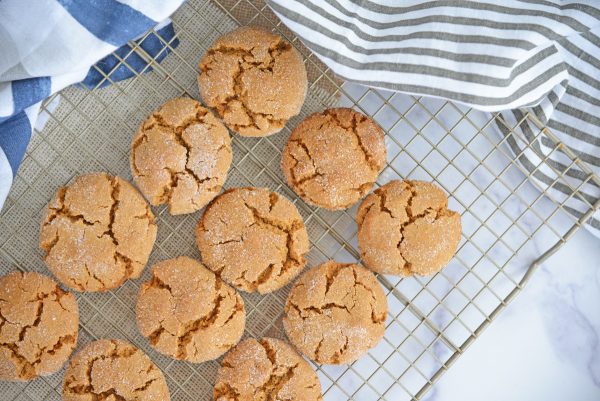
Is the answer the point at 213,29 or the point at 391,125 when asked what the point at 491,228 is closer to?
the point at 391,125

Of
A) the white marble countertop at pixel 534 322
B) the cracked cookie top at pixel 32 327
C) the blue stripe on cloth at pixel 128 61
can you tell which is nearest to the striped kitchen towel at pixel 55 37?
the blue stripe on cloth at pixel 128 61

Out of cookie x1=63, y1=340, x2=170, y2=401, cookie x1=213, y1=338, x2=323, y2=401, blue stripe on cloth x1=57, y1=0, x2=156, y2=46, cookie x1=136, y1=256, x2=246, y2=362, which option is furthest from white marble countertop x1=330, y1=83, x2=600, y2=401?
blue stripe on cloth x1=57, y1=0, x2=156, y2=46

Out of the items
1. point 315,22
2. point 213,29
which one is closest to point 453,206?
point 315,22

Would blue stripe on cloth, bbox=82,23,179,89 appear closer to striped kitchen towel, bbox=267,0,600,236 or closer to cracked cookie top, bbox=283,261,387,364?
striped kitchen towel, bbox=267,0,600,236

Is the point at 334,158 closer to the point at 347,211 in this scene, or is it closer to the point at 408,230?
the point at 347,211

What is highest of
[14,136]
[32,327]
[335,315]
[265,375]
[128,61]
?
[128,61]

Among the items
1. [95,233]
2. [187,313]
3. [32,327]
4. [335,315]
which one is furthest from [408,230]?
[32,327]
